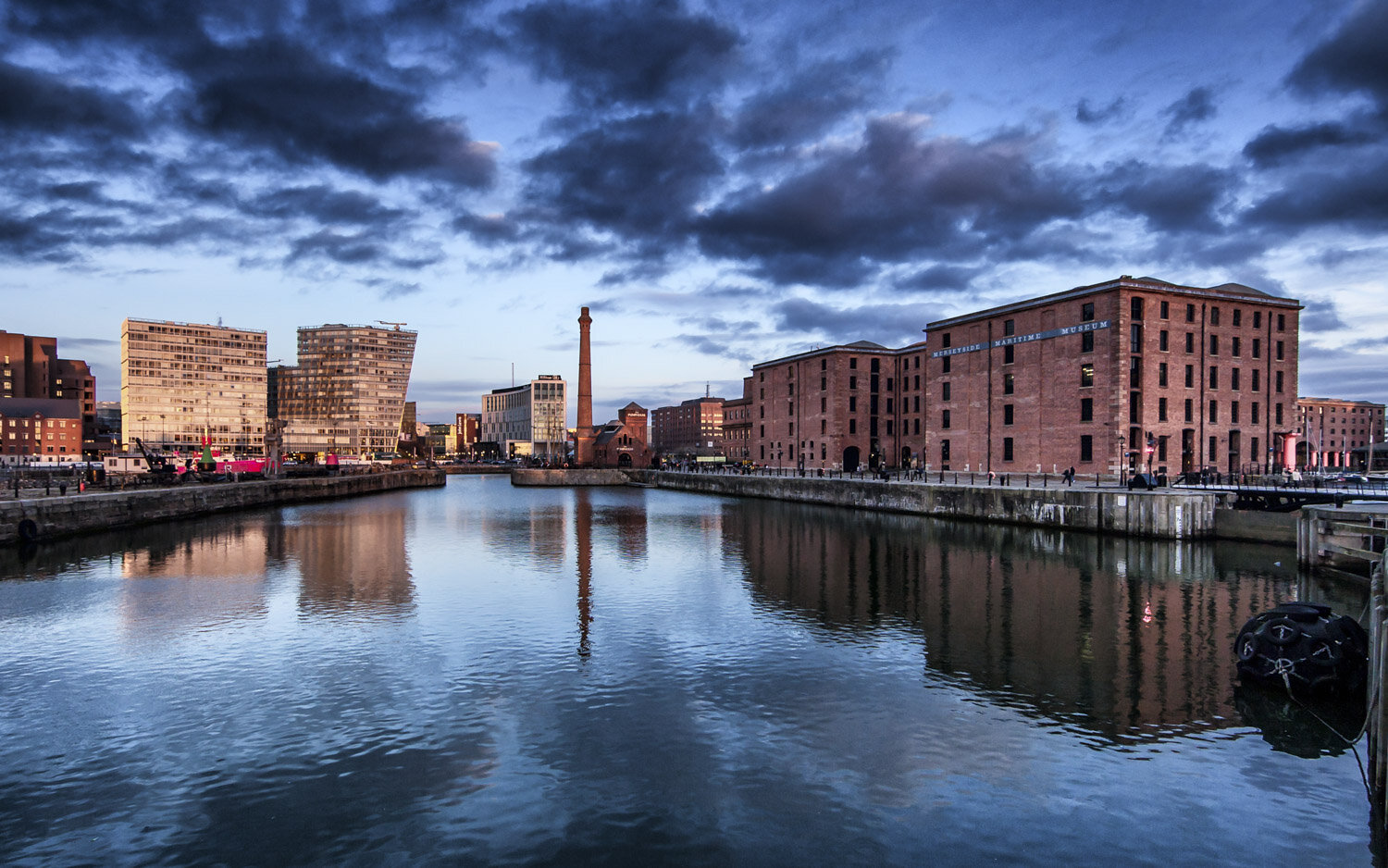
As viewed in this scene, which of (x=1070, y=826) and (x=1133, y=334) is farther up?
(x=1133, y=334)

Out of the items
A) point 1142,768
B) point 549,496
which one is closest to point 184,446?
point 549,496

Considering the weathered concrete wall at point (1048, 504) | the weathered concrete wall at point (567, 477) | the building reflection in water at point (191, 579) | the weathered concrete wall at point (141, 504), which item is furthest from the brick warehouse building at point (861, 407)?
the building reflection in water at point (191, 579)

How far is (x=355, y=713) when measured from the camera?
1398cm

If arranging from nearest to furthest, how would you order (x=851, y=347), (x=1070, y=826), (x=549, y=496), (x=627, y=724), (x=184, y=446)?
(x=1070, y=826), (x=627, y=724), (x=549, y=496), (x=851, y=347), (x=184, y=446)

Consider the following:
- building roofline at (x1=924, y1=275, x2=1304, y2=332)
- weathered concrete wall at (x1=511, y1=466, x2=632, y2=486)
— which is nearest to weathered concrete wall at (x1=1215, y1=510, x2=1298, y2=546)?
building roofline at (x1=924, y1=275, x2=1304, y2=332)

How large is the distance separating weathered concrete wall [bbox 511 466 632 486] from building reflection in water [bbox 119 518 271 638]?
67.1 metres

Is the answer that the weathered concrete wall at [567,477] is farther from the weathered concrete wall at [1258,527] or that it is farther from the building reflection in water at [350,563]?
the weathered concrete wall at [1258,527]

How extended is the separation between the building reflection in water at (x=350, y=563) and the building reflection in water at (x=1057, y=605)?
13638mm

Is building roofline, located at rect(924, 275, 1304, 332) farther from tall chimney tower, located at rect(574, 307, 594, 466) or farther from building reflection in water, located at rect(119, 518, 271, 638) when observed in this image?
tall chimney tower, located at rect(574, 307, 594, 466)

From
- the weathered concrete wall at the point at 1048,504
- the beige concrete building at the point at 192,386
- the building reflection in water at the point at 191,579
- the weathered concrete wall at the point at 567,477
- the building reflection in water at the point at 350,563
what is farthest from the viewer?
the beige concrete building at the point at 192,386

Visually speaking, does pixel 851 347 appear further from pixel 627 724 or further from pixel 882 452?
pixel 627 724

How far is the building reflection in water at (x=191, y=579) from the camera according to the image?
21797 mm

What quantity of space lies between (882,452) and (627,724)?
8441 cm

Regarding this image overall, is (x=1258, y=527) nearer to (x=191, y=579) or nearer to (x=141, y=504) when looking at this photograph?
(x=191, y=579)
